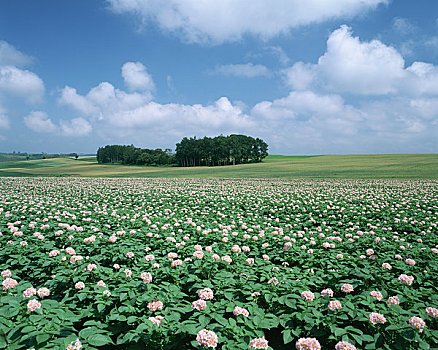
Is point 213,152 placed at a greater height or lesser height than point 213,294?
greater

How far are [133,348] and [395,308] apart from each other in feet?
9.85

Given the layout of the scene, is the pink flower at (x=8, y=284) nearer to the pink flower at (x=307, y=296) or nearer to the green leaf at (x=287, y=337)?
the green leaf at (x=287, y=337)

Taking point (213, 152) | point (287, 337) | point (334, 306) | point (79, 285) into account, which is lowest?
point (287, 337)

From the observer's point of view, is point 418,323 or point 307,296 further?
point 307,296

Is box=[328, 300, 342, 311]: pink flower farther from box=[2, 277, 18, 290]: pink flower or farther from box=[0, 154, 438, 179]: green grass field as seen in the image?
box=[0, 154, 438, 179]: green grass field

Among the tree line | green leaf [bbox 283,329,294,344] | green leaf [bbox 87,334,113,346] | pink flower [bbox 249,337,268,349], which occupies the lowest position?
green leaf [bbox 283,329,294,344]

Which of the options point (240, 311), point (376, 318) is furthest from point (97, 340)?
point (376, 318)

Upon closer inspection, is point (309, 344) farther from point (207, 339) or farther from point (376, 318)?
point (207, 339)

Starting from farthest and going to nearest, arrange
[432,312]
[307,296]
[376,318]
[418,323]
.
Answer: [307,296] < [432,312] < [376,318] < [418,323]

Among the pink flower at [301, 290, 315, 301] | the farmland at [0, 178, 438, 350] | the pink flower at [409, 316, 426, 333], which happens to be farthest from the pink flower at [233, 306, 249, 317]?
the pink flower at [409, 316, 426, 333]

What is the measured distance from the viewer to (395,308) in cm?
275

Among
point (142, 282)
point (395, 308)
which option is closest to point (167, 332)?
point (142, 282)

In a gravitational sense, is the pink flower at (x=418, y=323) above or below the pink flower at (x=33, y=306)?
below

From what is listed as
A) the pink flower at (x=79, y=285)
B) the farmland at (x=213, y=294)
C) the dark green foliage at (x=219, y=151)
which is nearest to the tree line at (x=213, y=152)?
the dark green foliage at (x=219, y=151)
